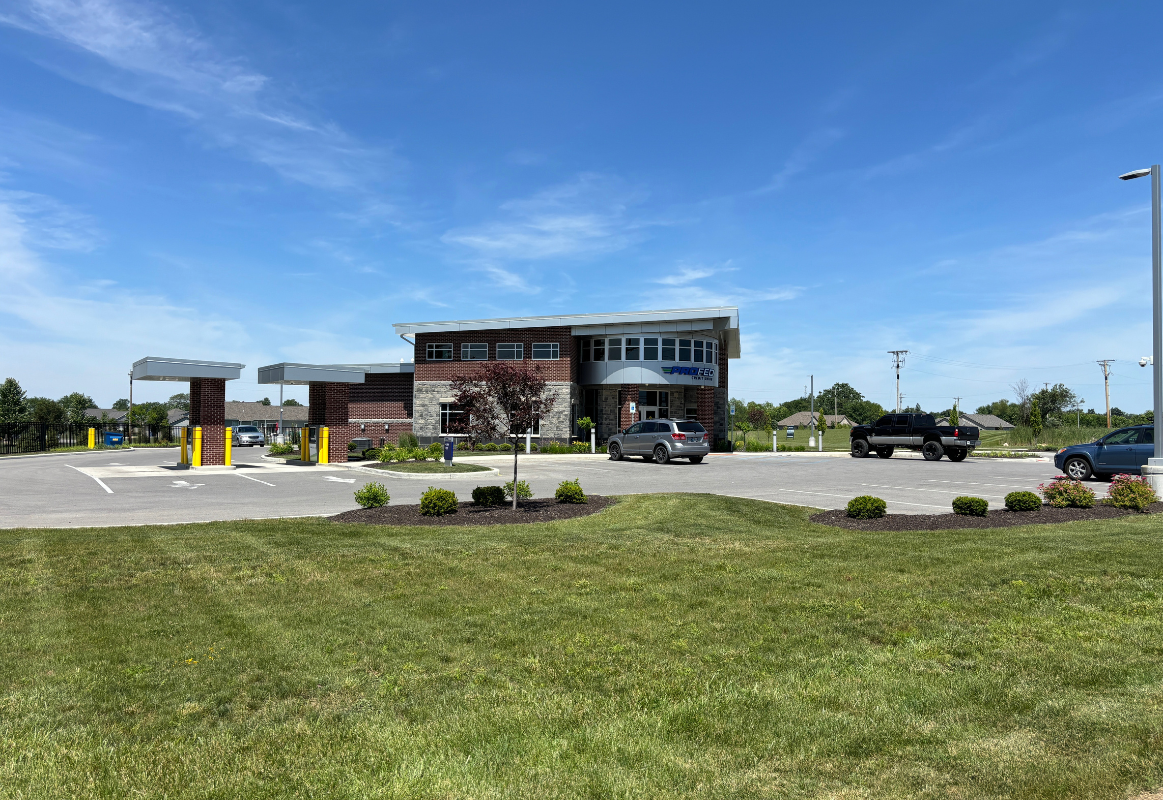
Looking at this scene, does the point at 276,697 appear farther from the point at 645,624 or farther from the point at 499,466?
the point at 499,466

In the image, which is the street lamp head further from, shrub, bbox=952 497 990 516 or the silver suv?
the silver suv

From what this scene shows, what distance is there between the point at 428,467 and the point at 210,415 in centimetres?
1105

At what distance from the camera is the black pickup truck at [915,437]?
33438 millimetres

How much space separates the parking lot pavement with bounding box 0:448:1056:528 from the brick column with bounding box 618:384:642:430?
14873 mm

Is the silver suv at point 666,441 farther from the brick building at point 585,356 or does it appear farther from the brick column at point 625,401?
the brick column at point 625,401

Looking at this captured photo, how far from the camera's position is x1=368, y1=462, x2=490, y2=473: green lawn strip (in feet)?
86.0

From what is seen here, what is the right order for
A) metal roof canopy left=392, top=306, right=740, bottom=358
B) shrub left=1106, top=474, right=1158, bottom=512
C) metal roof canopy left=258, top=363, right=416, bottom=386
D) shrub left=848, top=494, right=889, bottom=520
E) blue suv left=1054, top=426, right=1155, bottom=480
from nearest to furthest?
shrub left=848, top=494, right=889, bottom=520
shrub left=1106, top=474, right=1158, bottom=512
blue suv left=1054, top=426, right=1155, bottom=480
metal roof canopy left=258, top=363, right=416, bottom=386
metal roof canopy left=392, top=306, right=740, bottom=358

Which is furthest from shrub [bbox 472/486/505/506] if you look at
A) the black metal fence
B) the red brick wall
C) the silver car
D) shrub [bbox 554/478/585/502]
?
the silver car

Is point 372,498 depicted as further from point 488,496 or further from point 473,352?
point 473,352

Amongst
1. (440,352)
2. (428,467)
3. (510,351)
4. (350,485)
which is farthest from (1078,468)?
(440,352)

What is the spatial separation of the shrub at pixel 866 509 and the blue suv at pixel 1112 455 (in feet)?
38.9

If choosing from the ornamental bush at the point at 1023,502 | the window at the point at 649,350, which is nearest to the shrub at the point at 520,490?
the ornamental bush at the point at 1023,502

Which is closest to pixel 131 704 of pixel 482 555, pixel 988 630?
pixel 482 555

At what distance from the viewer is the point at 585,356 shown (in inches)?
1868
